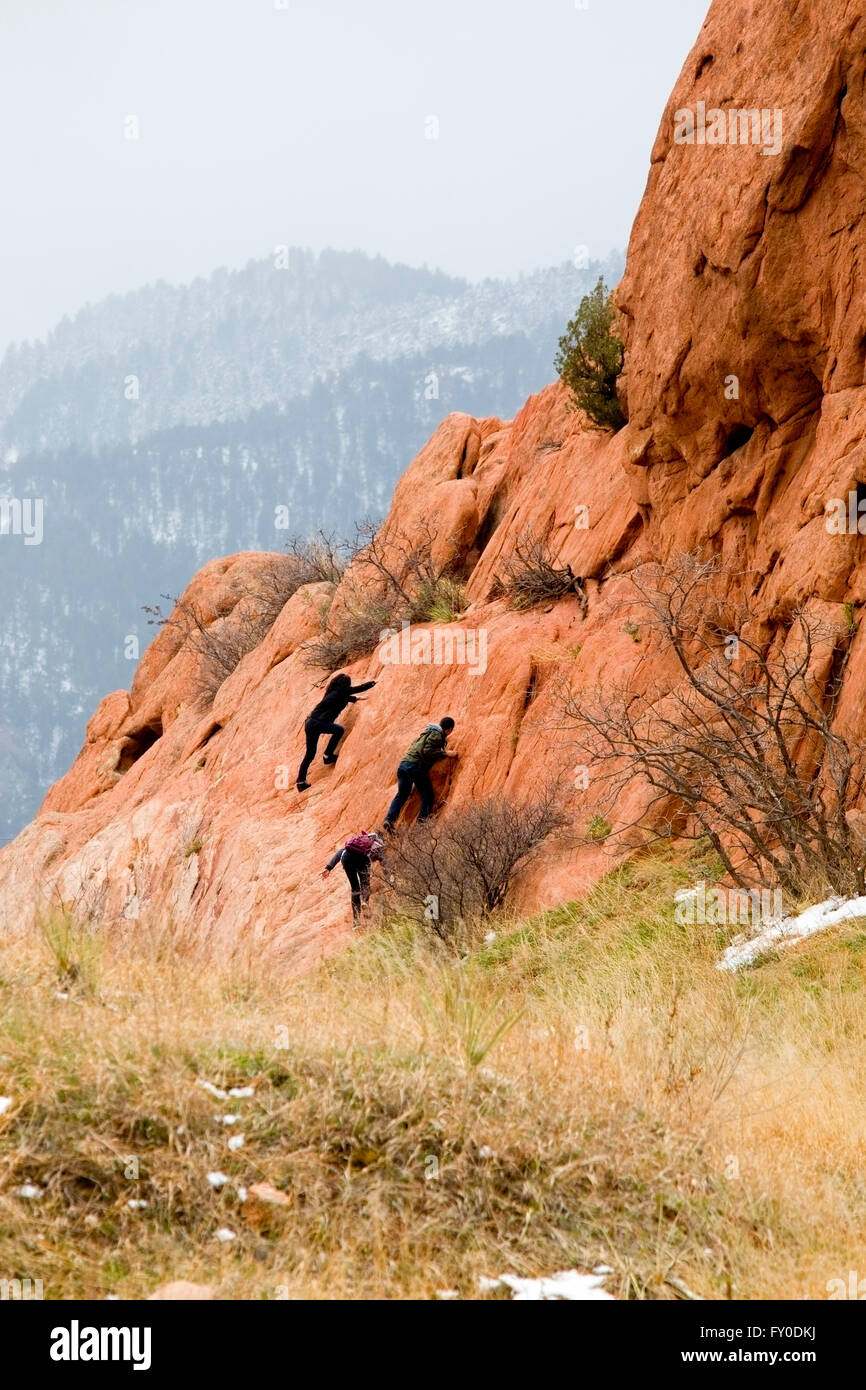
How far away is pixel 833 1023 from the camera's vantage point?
830cm

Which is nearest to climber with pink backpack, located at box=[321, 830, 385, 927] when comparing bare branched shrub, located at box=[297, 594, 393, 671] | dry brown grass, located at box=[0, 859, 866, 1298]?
bare branched shrub, located at box=[297, 594, 393, 671]

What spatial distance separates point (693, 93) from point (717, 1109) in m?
11.1

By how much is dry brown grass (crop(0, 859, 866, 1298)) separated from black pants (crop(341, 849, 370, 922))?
24.7 ft

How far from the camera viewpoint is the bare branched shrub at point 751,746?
1036 centimetres

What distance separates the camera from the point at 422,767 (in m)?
15.8

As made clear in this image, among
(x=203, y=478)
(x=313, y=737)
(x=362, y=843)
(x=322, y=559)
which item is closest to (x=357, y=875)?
(x=362, y=843)

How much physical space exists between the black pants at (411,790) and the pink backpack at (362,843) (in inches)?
27.8

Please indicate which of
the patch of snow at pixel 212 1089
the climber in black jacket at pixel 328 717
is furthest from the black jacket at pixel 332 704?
the patch of snow at pixel 212 1089

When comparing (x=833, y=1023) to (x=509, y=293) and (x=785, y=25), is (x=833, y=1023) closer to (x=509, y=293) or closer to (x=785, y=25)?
(x=785, y=25)

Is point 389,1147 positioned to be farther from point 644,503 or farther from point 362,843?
point 644,503

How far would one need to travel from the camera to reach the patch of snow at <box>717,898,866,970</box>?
966 centimetres

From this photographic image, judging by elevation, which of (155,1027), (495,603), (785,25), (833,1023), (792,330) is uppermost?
(785,25)

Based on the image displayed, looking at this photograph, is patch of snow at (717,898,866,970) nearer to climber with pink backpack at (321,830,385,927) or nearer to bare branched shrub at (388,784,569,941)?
bare branched shrub at (388,784,569,941)

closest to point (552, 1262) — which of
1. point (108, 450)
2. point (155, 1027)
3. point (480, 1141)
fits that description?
point (480, 1141)
